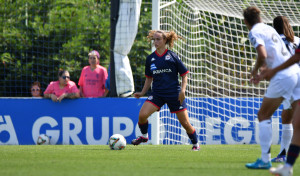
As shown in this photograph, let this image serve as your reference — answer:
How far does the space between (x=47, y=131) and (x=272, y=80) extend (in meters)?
6.91

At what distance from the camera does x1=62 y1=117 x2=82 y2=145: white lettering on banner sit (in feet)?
38.1

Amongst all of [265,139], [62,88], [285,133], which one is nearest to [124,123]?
[62,88]

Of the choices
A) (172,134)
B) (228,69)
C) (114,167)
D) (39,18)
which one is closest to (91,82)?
(172,134)

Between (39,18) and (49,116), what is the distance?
495cm

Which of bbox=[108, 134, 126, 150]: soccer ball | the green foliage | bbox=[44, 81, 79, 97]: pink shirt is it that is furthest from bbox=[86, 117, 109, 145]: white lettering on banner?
the green foliage

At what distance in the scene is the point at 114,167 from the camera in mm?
6047

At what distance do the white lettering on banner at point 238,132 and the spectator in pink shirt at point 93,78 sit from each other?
2999 mm

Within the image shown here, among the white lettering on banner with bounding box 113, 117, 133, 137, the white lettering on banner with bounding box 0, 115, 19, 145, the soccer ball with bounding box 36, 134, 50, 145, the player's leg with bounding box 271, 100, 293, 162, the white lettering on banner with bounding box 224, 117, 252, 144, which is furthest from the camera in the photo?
the white lettering on banner with bounding box 224, 117, 252, 144

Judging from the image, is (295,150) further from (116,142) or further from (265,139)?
(116,142)

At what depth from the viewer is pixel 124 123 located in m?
11.5

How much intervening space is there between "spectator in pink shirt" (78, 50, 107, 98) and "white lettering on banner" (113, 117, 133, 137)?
0.85 metres

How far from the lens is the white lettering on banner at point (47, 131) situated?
11625 millimetres

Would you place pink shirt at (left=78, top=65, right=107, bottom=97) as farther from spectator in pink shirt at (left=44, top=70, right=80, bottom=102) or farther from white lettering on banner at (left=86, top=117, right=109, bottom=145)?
white lettering on banner at (left=86, top=117, right=109, bottom=145)

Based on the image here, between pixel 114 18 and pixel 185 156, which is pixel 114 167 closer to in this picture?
pixel 185 156
